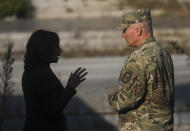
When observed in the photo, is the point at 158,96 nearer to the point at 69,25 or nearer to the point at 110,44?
the point at 110,44

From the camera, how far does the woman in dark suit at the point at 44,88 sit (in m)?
2.51

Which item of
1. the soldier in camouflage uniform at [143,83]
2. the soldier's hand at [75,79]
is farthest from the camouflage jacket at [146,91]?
the soldier's hand at [75,79]

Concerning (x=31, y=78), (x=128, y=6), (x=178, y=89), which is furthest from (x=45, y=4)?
(x=31, y=78)

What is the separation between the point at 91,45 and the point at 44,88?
1062 cm

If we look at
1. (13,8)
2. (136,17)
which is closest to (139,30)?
(136,17)

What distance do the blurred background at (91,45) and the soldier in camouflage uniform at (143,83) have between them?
181cm

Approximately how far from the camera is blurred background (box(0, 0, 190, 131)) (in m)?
4.65

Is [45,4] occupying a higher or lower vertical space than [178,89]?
higher

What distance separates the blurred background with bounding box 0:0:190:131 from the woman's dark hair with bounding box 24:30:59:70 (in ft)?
4.64

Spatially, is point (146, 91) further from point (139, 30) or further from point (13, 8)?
point (13, 8)

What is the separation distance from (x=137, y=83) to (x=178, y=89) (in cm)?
508

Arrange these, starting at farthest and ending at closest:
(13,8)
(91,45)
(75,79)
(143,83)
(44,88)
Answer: (13,8), (91,45), (75,79), (44,88), (143,83)

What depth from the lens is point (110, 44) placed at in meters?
13.0

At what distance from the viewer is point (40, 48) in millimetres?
2570
